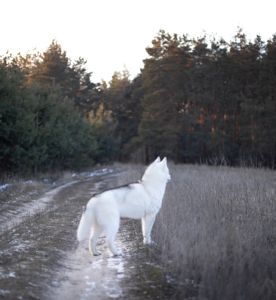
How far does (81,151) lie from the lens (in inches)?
1646

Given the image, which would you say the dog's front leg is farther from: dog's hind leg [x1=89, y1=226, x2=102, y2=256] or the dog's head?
dog's hind leg [x1=89, y1=226, x2=102, y2=256]

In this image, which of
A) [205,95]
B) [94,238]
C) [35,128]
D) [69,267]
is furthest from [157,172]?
[205,95]

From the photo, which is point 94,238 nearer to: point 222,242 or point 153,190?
point 153,190

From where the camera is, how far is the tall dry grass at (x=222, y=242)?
20.4 ft

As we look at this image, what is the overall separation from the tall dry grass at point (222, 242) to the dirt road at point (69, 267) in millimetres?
434

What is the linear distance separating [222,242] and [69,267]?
2621 mm

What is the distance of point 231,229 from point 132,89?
63.6 meters

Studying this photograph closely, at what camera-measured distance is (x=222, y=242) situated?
8.10 m

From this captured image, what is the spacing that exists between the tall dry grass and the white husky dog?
70 cm

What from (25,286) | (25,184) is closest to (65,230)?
(25,286)

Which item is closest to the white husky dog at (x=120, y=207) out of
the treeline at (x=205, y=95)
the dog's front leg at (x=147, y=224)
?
the dog's front leg at (x=147, y=224)

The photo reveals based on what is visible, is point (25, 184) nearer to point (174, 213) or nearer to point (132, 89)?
point (174, 213)

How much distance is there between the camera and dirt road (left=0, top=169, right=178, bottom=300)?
248 inches

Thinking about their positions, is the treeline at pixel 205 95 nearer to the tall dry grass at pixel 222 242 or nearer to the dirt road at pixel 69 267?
the tall dry grass at pixel 222 242
